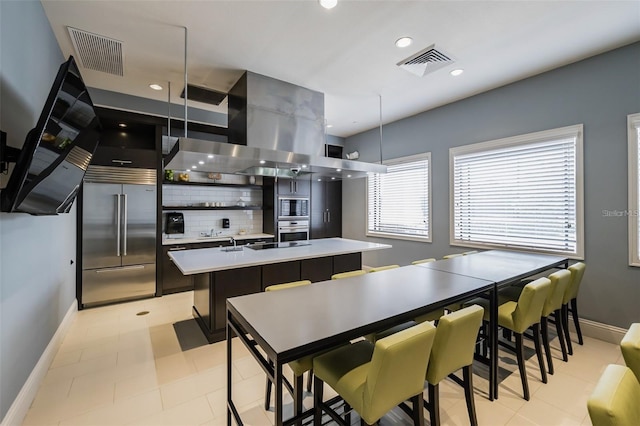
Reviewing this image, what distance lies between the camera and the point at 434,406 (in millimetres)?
1578

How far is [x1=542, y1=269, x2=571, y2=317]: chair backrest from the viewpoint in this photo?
2.34 meters

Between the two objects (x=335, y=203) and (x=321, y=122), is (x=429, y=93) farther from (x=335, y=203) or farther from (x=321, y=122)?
(x=335, y=203)

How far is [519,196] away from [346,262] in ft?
8.11

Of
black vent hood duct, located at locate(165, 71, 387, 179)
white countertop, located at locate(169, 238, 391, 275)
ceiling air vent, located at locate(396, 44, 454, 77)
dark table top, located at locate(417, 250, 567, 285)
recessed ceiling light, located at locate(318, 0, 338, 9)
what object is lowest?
dark table top, located at locate(417, 250, 567, 285)

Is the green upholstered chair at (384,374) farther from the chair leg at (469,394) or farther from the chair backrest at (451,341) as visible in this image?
the chair leg at (469,394)

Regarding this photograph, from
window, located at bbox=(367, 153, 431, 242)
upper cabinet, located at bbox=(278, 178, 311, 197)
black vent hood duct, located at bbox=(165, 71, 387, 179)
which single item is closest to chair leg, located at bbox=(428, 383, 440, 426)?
black vent hood duct, located at bbox=(165, 71, 387, 179)

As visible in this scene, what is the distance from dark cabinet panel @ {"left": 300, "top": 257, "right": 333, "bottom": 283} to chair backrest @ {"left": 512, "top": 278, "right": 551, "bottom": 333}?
2167 millimetres

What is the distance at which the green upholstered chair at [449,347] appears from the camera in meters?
1.52

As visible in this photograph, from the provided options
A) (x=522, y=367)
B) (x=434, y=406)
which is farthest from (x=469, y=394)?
(x=522, y=367)

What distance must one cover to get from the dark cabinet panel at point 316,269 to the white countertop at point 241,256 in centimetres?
16

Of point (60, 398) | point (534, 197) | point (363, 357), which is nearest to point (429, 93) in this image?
point (534, 197)

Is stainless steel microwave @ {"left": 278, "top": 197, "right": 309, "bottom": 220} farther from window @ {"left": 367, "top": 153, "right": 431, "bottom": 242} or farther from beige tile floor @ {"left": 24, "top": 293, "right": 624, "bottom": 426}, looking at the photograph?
beige tile floor @ {"left": 24, "top": 293, "right": 624, "bottom": 426}

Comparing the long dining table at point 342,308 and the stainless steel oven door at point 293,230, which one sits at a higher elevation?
the stainless steel oven door at point 293,230

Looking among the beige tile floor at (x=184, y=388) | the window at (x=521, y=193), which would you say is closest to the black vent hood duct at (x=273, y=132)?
the window at (x=521, y=193)
